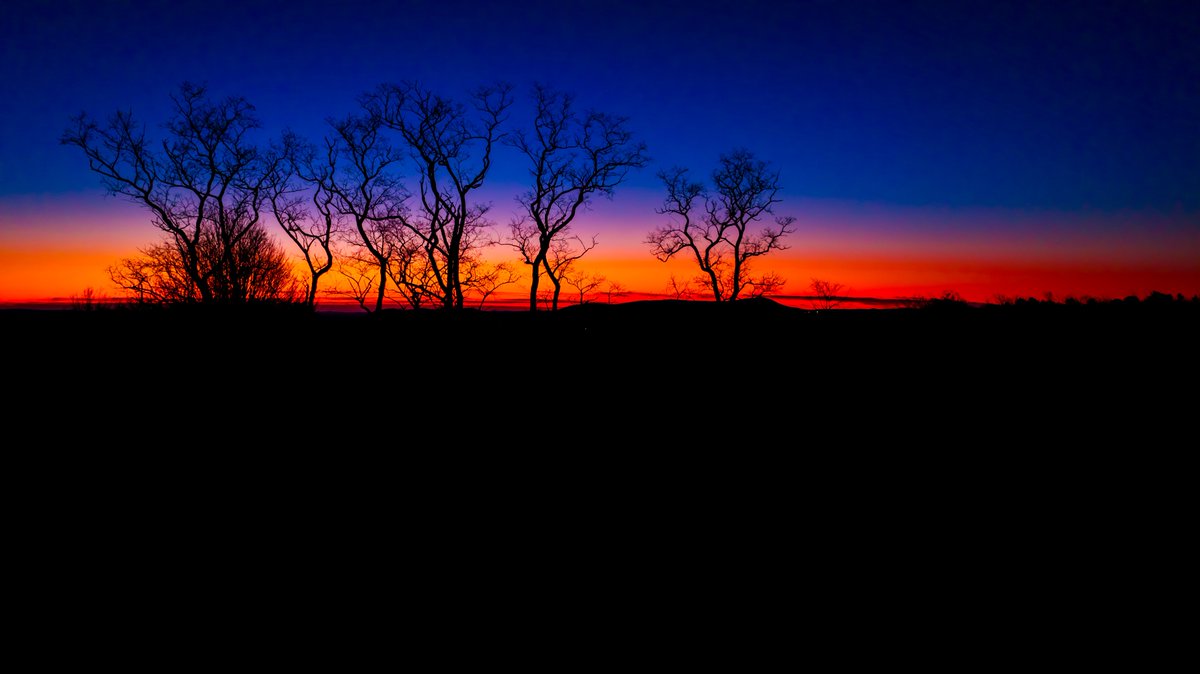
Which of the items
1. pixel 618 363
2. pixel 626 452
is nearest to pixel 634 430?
pixel 626 452

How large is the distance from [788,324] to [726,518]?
776cm

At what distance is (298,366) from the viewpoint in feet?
31.9

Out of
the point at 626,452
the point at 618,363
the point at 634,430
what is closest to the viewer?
the point at 626,452

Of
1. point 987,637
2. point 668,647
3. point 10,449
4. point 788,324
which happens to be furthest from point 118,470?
point 788,324

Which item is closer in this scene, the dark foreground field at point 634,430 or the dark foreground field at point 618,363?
the dark foreground field at point 634,430

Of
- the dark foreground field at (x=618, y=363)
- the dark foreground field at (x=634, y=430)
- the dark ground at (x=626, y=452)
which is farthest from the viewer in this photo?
the dark foreground field at (x=618, y=363)

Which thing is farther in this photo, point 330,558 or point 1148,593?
point 330,558

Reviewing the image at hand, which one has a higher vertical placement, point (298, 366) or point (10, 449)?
point (298, 366)

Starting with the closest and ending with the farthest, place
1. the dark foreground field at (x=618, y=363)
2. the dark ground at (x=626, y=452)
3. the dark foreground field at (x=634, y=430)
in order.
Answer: the dark ground at (x=626, y=452), the dark foreground field at (x=634, y=430), the dark foreground field at (x=618, y=363)

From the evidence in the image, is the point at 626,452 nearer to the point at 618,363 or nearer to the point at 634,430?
the point at 634,430

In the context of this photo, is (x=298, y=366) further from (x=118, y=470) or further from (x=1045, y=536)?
(x=1045, y=536)

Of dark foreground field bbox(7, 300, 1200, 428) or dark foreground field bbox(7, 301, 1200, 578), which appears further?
dark foreground field bbox(7, 300, 1200, 428)

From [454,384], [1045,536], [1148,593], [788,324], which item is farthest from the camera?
[788,324]

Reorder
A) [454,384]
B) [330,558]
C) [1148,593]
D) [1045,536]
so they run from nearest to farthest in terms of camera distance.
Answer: [1148,593], [330,558], [1045,536], [454,384]
